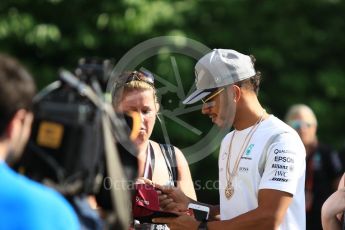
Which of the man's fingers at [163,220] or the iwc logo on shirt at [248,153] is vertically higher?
the iwc logo on shirt at [248,153]

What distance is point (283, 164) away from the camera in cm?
467

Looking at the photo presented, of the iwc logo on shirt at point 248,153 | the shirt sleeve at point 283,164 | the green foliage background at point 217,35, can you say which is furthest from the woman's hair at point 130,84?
the green foliage background at point 217,35

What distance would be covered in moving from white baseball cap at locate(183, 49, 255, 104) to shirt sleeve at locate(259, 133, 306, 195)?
43 cm

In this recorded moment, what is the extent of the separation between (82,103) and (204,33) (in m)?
10.2

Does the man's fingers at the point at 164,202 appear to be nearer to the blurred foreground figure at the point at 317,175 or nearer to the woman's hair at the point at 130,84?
the woman's hair at the point at 130,84

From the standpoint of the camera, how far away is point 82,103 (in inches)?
128

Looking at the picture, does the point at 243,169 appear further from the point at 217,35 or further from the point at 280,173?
the point at 217,35

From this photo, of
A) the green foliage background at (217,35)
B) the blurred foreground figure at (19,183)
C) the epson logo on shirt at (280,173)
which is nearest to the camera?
the blurred foreground figure at (19,183)

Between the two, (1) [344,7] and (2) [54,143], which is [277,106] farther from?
(2) [54,143]

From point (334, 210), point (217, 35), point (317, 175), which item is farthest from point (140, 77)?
point (217, 35)

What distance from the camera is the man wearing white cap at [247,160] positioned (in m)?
4.66

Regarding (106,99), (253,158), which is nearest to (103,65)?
(106,99)

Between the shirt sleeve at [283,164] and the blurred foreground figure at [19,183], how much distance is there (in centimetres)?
179

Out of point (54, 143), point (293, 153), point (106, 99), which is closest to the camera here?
point (54, 143)
